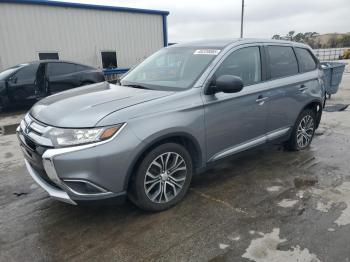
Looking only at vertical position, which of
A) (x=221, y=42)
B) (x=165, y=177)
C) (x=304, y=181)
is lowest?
(x=304, y=181)

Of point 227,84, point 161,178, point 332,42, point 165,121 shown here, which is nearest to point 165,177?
point 161,178

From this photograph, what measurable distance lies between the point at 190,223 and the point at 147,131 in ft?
3.36

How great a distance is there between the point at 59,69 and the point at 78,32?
5379 millimetres

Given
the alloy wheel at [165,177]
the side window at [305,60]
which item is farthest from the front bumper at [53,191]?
the side window at [305,60]

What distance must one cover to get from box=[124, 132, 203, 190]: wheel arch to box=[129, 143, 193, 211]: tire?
0.04m

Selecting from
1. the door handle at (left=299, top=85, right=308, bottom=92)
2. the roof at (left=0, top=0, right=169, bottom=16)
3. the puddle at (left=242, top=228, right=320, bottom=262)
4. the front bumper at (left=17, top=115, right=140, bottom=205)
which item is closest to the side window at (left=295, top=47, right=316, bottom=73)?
the door handle at (left=299, top=85, right=308, bottom=92)

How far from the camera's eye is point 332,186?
388 cm

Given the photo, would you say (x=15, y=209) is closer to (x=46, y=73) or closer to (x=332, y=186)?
(x=332, y=186)

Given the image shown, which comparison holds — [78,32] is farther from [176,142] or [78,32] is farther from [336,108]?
[176,142]

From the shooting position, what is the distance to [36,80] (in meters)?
9.00

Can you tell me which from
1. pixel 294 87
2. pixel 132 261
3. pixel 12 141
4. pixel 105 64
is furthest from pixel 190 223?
pixel 105 64

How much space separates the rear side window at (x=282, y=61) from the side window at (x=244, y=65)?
30cm

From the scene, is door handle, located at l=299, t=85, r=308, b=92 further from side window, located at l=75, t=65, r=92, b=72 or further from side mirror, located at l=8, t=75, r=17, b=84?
side mirror, located at l=8, t=75, r=17, b=84

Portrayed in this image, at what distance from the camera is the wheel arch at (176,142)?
2953 millimetres
